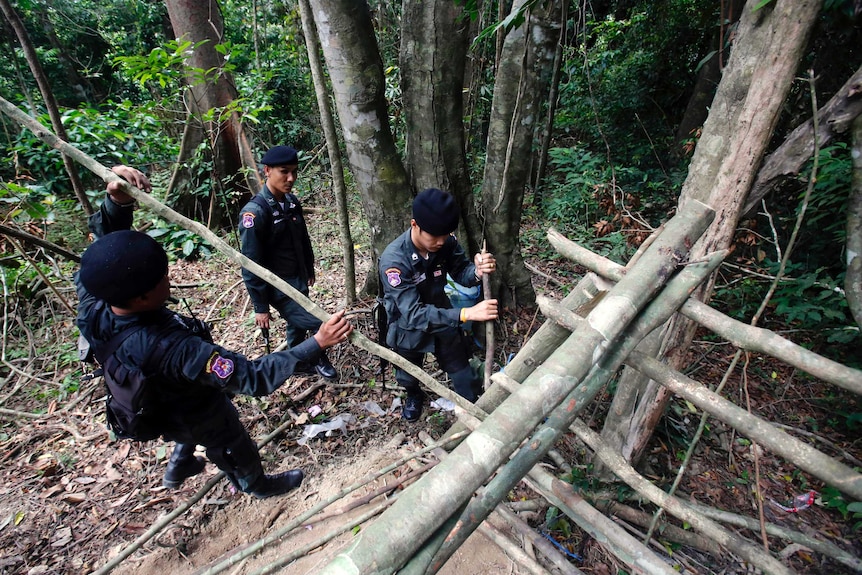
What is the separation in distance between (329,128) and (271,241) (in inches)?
50.0

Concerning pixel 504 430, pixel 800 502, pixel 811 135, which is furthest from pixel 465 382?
pixel 800 502

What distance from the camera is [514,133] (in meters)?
3.99

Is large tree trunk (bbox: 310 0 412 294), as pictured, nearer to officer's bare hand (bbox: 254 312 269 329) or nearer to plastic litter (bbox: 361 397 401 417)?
officer's bare hand (bbox: 254 312 269 329)

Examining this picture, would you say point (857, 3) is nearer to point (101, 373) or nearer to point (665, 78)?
point (101, 373)

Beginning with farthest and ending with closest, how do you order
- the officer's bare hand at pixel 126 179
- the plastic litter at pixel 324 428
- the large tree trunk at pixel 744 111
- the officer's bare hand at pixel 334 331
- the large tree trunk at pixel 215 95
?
1. the large tree trunk at pixel 215 95
2. the plastic litter at pixel 324 428
3. the officer's bare hand at pixel 126 179
4. the officer's bare hand at pixel 334 331
5. the large tree trunk at pixel 744 111

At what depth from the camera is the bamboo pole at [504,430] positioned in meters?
0.92

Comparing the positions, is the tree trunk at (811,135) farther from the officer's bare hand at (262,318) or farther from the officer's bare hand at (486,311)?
the officer's bare hand at (262,318)

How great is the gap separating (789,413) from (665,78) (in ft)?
26.5

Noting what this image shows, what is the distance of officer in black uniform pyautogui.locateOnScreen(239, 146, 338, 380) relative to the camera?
137 inches

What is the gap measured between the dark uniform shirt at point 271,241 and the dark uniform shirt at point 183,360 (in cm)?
123

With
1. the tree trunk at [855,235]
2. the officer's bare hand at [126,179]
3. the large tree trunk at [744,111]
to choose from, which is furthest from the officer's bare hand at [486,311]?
the officer's bare hand at [126,179]

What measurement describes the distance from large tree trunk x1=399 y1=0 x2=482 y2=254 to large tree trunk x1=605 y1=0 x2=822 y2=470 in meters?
2.45

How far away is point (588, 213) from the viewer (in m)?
6.83

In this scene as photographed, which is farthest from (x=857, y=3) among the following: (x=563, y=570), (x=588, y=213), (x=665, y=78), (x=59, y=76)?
(x=59, y=76)
